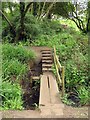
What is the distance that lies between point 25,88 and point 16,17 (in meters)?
4.91

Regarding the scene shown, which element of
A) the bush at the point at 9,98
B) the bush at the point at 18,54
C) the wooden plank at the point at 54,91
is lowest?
the wooden plank at the point at 54,91

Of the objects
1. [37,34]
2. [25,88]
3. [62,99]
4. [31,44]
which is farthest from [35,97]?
[37,34]

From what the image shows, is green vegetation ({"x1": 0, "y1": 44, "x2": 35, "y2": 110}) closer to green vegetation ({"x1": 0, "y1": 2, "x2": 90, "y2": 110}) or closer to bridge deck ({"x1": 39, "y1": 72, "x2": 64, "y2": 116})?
green vegetation ({"x1": 0, "y1": 2, "x2": 90, "y2": 110})

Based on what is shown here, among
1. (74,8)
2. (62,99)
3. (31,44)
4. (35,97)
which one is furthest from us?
(74,8)

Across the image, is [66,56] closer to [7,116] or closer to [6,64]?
[6,64]

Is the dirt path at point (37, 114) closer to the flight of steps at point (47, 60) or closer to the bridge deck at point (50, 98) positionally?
the bridge deck at point (50, 98)

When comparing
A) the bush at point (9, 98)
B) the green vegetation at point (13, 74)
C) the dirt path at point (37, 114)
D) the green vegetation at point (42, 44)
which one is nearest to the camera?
the dirt path at point (37, 114)

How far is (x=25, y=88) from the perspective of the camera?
5.58 meters

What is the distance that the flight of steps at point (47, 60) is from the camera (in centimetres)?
641

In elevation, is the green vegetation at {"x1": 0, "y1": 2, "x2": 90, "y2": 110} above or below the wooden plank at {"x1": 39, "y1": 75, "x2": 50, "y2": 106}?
above

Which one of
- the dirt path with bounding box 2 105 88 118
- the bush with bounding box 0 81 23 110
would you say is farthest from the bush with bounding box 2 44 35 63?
the dirt path with bounding box 2 105 88 118

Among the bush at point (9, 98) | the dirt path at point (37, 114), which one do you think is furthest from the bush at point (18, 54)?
the dirt path at point (37, 114)

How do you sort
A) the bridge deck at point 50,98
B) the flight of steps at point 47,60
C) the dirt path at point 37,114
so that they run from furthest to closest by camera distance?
the flight of steps at point 47,60 → the bridge deck at point 50,98 → the dirt path at point 37,114

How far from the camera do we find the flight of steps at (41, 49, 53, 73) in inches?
252
